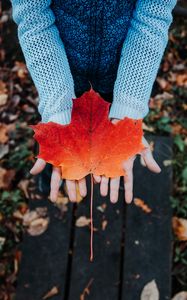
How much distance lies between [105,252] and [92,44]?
90 centimetres

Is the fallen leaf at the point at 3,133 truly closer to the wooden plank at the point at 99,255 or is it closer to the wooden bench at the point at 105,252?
the wooden bench at the point at 105,252

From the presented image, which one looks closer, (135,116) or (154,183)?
(135,116)

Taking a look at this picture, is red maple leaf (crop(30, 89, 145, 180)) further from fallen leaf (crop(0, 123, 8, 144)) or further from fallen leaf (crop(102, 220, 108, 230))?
fallen leaf (crop(0, 123, 8, 144))

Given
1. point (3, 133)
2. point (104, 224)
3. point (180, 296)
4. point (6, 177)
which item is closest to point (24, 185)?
point (6, 177)

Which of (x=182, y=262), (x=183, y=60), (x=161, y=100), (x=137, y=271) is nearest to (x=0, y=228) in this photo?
(x=137, y=271)

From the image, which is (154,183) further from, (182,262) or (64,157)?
(64,157)

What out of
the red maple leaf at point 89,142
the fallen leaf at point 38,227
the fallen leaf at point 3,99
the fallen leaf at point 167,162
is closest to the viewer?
the red maple leaf at point 89,142

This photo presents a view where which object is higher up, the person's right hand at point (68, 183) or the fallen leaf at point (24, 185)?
the person's right hand at point (68, 183)

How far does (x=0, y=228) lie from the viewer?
6.09ft

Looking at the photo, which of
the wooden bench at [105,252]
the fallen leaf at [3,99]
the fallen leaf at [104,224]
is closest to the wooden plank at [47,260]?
the wooden bench at [105,252]

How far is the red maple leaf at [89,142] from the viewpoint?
1058mm

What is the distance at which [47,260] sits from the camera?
166 cm

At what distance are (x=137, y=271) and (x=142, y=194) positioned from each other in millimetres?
367

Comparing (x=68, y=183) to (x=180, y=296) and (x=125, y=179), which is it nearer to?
(x=125, y=179)
